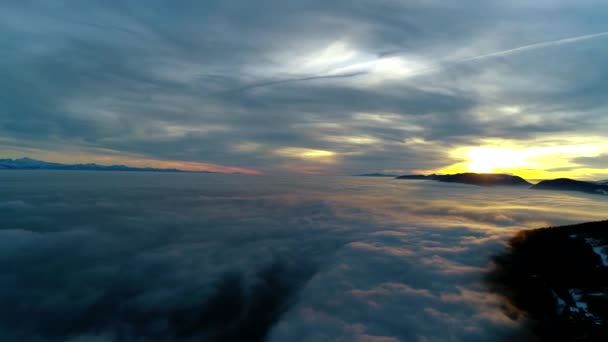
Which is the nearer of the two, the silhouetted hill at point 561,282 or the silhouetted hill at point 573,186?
the silhouetted hill at point 561,282

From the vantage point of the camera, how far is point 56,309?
16.7m

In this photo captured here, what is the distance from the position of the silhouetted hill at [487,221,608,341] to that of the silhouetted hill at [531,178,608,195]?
170m

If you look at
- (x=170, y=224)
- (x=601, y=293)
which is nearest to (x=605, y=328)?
(x=601, y=293)

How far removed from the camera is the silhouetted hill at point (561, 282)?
1349cm

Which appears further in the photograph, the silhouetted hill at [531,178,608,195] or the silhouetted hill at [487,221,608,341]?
the silhouetted hill at [531,178,608,195]

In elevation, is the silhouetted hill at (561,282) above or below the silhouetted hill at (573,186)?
below

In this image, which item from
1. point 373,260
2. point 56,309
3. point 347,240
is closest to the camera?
point 56,309

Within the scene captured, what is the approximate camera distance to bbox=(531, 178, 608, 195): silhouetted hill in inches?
5433

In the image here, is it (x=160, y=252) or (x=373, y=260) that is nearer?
(x=373, y=260)

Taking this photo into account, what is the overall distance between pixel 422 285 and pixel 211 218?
37922mm

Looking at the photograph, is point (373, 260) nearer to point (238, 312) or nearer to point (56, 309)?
point (238, 312)

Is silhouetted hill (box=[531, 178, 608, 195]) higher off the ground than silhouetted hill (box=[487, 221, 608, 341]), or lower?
higher

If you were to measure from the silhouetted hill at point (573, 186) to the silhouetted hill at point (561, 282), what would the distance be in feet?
557

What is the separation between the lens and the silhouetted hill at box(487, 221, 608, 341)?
13492mm
